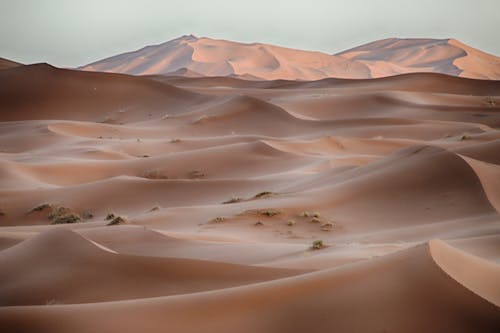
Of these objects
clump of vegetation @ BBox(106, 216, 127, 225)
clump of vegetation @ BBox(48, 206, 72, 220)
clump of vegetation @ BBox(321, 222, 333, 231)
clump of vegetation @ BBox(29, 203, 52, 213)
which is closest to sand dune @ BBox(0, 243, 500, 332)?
clump of vegetation @ BBox(321, 222, 333, 231)

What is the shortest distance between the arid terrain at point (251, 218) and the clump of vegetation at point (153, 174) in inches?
3.6

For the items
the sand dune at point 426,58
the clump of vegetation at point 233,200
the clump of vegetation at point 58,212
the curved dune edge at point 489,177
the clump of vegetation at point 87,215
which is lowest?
the sand dune at point 426,58

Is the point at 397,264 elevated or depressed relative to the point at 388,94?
elevated

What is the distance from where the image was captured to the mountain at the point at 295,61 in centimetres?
8669

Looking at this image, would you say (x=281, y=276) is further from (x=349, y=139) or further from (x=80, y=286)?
(x=349, y=139)

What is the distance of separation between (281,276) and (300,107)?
22350mm

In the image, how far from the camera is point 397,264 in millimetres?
4531

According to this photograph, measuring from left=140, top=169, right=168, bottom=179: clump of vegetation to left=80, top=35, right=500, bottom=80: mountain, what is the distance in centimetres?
6399

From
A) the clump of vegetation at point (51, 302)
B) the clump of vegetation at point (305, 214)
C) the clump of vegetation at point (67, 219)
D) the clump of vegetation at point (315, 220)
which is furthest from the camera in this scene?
the clump of vegetation at point (67, 219)

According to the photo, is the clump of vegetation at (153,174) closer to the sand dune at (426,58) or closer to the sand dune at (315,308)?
the sand dune at (315,308)

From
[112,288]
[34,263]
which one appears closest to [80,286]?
[112,288]

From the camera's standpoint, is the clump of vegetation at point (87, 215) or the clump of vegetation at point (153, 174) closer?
the clump of vegetation at point (87, 215)

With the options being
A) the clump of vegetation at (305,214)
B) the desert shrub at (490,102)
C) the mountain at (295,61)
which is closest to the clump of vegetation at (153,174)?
the clump of vegetation at (305,214)

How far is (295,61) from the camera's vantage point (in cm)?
9562
